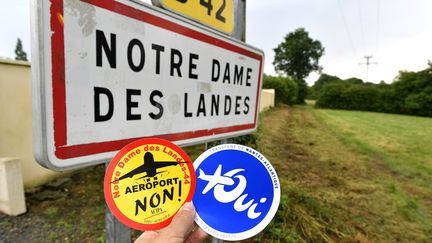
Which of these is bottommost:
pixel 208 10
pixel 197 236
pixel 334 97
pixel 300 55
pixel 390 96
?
pixel 197 236

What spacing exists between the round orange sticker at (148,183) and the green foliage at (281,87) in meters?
27.3

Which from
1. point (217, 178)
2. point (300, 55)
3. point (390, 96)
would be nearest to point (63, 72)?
point (217, 178)

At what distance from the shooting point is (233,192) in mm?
1048

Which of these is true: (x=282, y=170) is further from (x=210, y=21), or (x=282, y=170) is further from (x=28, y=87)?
(x=28, y=87)

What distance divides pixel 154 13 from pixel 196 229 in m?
0.83

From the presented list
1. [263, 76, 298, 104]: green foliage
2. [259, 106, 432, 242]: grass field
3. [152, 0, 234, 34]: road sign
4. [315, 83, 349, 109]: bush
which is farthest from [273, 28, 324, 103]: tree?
[152, 0, 234, 34]: road sign

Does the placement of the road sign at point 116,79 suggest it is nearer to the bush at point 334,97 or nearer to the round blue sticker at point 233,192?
the round blue sticker at point 233,192

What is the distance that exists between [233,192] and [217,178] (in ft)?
0.31

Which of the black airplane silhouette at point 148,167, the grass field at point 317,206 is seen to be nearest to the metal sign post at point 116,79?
the black airplane silhouette at point 148,167

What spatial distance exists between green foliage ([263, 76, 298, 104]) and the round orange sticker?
27275mm

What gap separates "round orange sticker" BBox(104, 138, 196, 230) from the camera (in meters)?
0.73

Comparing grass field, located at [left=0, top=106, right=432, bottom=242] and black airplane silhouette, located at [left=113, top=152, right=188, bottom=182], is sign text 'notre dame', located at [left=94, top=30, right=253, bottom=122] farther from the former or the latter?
grass field, located at [left=0, top=106, right=432, bottom=242]

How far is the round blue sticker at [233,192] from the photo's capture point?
3.16 ft

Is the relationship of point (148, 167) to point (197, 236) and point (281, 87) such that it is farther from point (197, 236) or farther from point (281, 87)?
point (281, 87)
